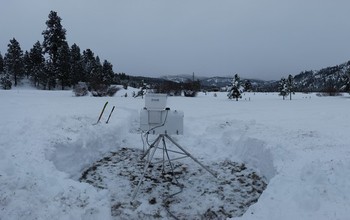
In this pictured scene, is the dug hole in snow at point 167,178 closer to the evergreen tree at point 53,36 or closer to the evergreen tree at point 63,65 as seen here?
the evergreen tree at point 63,65

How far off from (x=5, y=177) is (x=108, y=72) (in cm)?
5737

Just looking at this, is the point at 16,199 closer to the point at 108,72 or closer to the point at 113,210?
the point at 113,210

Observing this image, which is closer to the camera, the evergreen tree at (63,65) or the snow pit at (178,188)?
the snow pit at (178,188)

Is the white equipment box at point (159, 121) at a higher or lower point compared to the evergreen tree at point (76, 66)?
lower

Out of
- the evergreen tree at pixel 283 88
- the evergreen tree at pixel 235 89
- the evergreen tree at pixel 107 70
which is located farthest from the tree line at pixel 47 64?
the evergreen tree at pixel 283 88

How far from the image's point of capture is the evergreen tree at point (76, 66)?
50494 millimetres

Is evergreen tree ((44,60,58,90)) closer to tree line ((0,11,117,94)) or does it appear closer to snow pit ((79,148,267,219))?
tree line ((0,11,117,94))

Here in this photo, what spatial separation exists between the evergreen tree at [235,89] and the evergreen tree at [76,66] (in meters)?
26.8

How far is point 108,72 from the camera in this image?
60906mm

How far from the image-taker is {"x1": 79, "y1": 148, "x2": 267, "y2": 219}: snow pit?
218 inches

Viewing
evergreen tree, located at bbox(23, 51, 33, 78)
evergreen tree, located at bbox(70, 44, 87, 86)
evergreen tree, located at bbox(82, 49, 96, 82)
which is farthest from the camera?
evergreen tree, located at bbox(82, 49, 96, 82)

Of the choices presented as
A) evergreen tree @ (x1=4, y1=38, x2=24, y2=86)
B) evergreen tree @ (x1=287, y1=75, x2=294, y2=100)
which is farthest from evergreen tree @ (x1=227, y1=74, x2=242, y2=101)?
evergreen tree @ (x1=4, y1=38, x2=24, y2=86)

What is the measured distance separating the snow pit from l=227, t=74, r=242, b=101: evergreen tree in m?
29.1

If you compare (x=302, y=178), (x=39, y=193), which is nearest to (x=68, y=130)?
(x=39, y=193)
